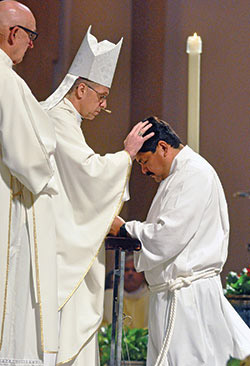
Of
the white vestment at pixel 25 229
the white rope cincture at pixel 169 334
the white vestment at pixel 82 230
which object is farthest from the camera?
the white rope cincture at pixel 169 334

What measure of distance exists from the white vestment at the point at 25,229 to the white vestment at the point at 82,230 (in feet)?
0.90

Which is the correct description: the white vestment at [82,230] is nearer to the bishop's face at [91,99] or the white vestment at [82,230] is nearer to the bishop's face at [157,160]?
the bishop's face at [91,99]

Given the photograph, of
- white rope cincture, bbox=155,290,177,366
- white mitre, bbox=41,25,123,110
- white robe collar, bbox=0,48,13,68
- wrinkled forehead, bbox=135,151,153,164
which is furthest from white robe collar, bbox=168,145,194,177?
white robe collar, bbox=0,48,13,68

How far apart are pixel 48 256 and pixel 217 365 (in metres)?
1.14

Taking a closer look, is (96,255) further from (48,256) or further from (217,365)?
(217,365)

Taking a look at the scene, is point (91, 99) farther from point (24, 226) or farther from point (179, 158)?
point (24, 226)

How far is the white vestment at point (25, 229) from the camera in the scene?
3.34 metres

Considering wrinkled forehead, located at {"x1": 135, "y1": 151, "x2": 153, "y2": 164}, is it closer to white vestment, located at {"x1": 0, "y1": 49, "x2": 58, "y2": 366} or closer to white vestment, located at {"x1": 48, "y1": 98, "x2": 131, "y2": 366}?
white vestment, located at {"x1": 48, "y1": 98, "x2": 131, "y2": 366}

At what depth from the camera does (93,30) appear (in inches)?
258

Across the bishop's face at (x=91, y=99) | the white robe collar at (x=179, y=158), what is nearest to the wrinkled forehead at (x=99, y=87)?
the bishop's face at (x=91, y=99)

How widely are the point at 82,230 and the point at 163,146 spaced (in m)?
0.75

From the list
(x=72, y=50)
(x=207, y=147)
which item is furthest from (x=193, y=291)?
(x=72, y=50)

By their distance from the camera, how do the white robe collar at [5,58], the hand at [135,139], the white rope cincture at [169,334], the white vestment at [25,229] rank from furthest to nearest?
the hand at [135,139] < the white rope cincture at [169,334] < the white robe collar at [5,58] < the white vestment at [25,229]

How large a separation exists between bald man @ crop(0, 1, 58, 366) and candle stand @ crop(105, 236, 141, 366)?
0.43 m
